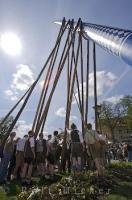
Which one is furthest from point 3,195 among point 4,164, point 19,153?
point 4,164

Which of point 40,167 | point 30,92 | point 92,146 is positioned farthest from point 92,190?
point 30,92

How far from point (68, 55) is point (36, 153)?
6006 millimetres

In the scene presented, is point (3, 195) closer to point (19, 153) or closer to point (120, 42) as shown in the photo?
point (19, 153)

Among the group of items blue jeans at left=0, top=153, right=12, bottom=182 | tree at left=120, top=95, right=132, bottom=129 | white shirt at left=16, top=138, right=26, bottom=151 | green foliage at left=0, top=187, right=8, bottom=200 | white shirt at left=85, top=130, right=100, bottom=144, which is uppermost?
tree at left=120, top=95, right=132, bottom=129

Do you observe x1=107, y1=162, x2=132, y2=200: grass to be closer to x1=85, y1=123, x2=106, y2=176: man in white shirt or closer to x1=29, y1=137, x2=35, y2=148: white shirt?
x1=85, y1=123, x2=106, y2=176: man in white shirt

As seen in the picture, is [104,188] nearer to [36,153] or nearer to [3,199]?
[3,199]

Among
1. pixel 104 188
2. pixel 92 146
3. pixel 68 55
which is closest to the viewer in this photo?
pixel 104 188

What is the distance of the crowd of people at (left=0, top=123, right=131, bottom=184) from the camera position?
11.8 metres

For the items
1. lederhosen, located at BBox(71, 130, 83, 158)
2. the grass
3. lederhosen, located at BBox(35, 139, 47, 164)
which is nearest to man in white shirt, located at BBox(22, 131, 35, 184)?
lederhosen, located at BBox(35, 139, 47, 164)

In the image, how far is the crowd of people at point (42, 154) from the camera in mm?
11766

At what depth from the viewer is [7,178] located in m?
12.4

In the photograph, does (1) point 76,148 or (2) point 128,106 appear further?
(2) point 128,106

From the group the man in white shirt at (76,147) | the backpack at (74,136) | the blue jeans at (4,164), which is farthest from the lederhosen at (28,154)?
the backpack at (74,136)

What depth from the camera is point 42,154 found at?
12.4m
